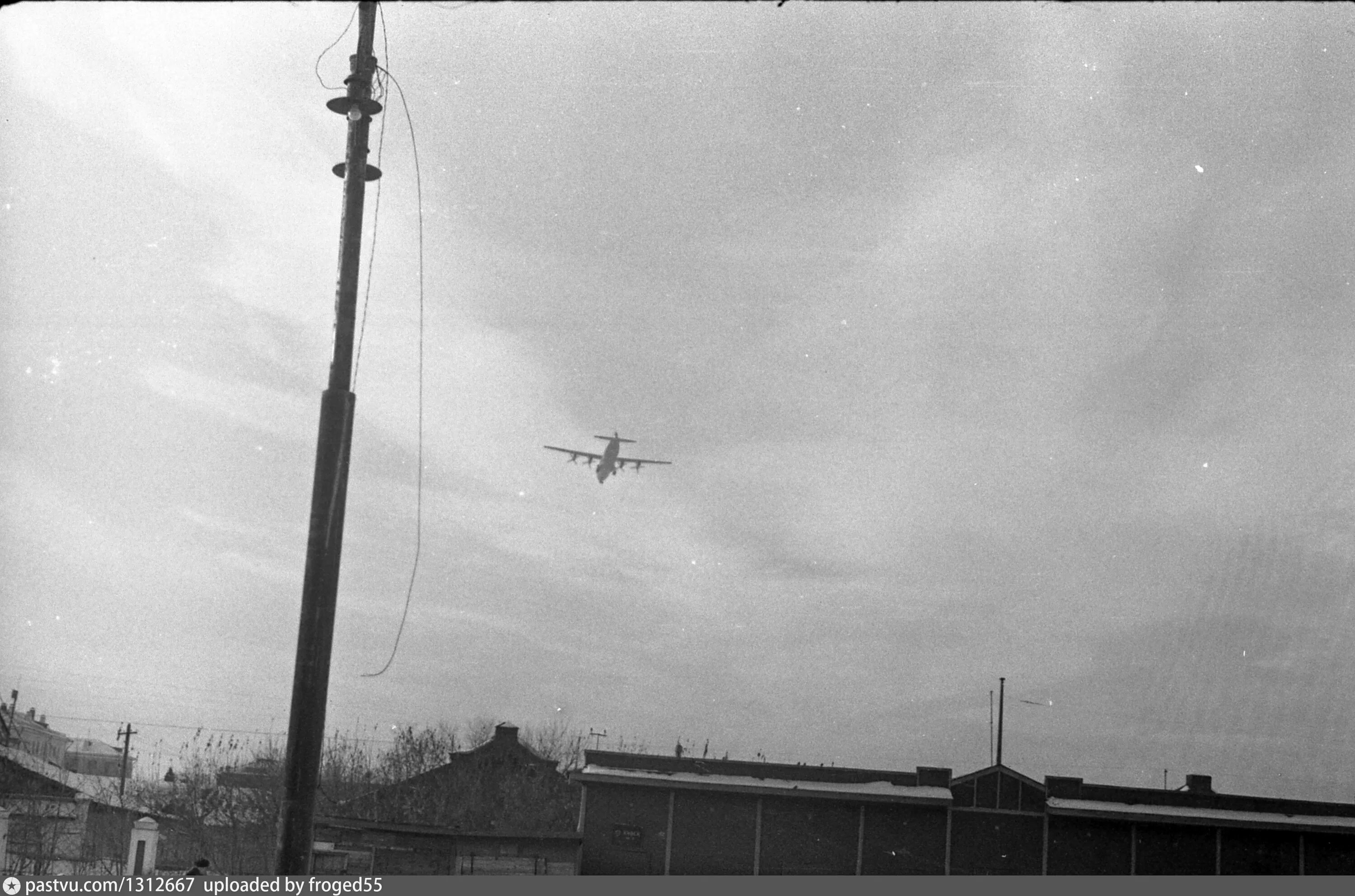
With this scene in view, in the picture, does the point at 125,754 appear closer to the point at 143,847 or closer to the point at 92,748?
the point at 92,748

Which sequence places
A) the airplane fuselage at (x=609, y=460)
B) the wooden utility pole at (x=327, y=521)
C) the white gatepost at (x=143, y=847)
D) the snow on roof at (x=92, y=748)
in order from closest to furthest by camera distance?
1. the wooden utility pole at (x=327, y=521)
2. the white gatepost at (x=143, y=847)
3. the airplane fuselage at (x=609, y=460)
4. the snow on roof at (x=92, y=748)

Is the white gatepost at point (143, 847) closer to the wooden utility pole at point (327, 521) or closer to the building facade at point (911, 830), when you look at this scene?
the wooden utility pole at point (327, 521)

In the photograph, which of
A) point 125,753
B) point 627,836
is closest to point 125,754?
point 125,753

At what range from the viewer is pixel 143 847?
1349 cm

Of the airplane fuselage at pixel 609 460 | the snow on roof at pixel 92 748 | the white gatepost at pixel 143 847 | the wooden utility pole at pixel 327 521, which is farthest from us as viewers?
the snow on roof at pixel 92 748

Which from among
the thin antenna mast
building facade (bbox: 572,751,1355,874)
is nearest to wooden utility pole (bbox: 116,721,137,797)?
the thin antenna mast

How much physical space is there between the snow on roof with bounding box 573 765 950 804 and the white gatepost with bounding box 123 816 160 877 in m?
17.4

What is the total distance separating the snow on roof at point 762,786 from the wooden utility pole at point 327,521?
25.0 meters

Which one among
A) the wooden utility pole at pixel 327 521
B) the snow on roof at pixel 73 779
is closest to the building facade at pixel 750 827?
the snow on roof at pixel 73 779

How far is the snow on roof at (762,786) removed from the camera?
2969 cm

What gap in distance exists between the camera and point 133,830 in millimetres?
13352

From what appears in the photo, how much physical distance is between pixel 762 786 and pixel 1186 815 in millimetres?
11858

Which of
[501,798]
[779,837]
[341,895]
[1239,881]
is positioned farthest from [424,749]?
[341,895]

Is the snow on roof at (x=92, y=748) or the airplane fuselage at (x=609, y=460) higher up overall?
the airplane fuselage at (x=609, y=460)
